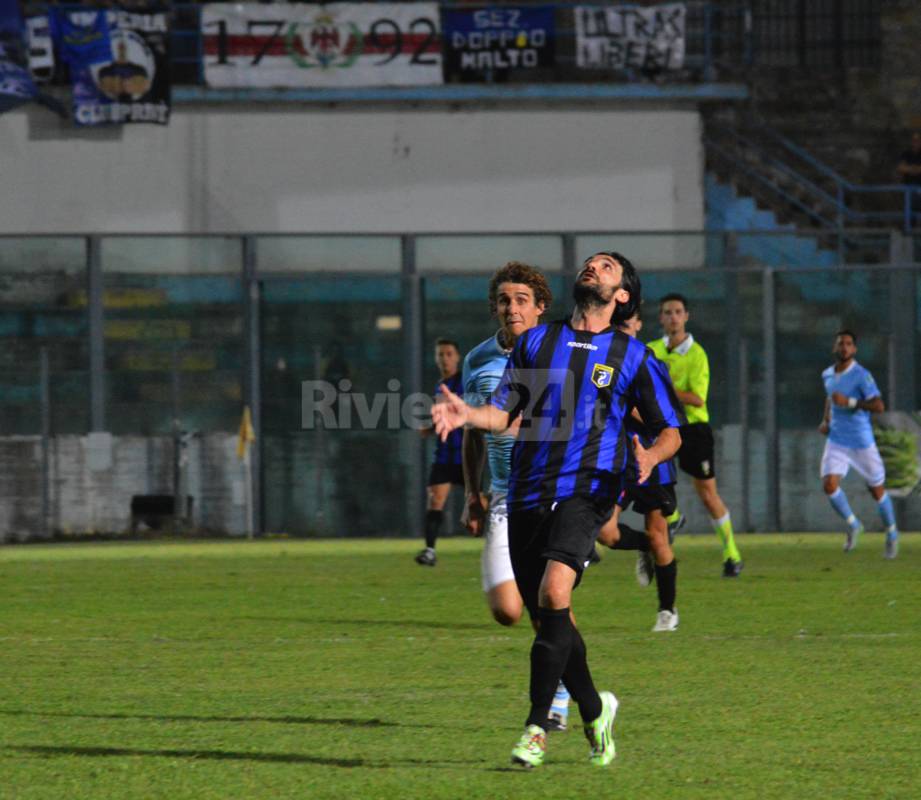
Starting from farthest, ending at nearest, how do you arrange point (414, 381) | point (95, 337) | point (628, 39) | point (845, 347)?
point (628, 39) < point (414, 381) < point (95, 337) < point (845, 347)

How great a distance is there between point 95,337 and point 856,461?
8659mm

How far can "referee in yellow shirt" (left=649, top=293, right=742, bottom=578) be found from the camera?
48.4 ft

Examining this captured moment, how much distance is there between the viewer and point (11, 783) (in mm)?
7004

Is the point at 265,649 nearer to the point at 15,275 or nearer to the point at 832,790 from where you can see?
the point at 832,790

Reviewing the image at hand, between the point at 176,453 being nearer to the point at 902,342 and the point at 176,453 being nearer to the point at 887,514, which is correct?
the point at 887,514

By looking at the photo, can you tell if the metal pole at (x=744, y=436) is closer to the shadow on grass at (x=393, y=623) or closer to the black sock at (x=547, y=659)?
the shadow on grass at (x=393, y=623)

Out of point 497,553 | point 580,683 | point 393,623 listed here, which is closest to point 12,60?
point 393,623

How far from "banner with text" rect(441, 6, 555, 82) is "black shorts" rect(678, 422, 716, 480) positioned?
42.0ft

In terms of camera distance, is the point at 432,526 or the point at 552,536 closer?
the point at 552,536

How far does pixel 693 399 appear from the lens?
15031mm

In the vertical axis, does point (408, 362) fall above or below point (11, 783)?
above

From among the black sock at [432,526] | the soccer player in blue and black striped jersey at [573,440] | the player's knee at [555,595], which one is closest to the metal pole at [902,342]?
the black sock at [432,526]

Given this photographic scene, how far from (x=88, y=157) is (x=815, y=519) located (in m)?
11.1

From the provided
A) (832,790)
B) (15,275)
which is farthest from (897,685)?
(15,275)
